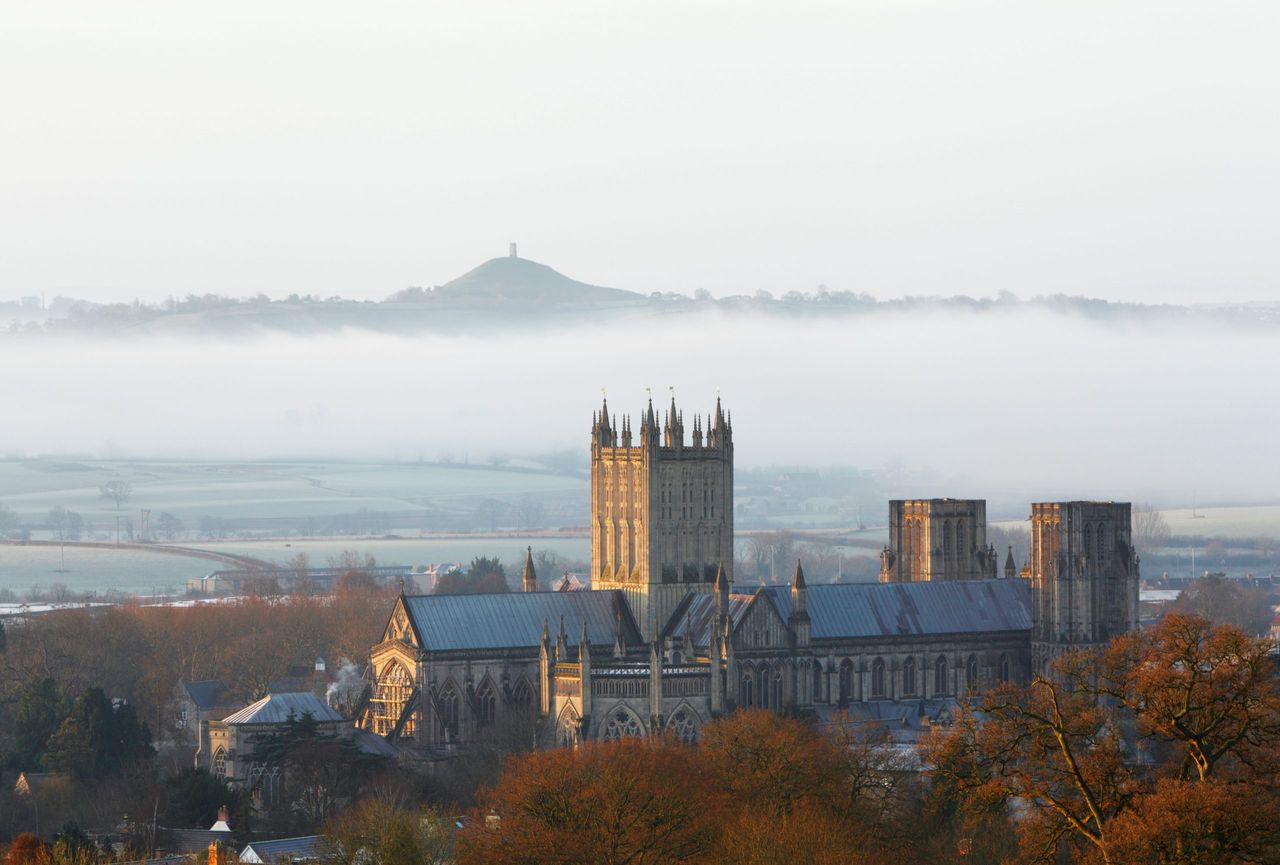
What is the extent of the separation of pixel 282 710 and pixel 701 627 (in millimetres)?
21287

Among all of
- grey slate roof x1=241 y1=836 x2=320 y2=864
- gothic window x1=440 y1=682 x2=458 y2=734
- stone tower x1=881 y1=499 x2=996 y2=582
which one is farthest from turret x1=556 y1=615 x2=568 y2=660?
stone tower x1=881 y1=499 x2=996 y2=582

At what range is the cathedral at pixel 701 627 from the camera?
134 metres

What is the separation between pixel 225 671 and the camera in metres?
187

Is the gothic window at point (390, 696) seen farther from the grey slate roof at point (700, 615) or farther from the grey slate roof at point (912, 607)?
the grey slate roof at point (912, 607)

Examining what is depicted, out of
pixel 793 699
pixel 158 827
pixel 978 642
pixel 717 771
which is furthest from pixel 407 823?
pixel 978 642

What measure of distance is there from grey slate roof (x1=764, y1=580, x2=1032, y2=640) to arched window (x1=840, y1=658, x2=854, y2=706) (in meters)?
1.34

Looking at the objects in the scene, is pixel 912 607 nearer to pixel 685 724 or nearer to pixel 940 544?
pixel 940 544

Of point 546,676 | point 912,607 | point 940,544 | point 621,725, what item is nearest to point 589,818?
point 621,725

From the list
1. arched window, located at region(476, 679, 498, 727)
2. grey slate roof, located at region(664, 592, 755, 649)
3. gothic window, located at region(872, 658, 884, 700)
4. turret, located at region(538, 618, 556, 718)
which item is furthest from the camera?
gothic window, located at region(872, 658, 884, 700)

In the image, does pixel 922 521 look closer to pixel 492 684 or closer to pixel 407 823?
pixel 492 684

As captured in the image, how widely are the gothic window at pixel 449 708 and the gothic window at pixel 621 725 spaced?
904 cm

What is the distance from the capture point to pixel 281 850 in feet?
355

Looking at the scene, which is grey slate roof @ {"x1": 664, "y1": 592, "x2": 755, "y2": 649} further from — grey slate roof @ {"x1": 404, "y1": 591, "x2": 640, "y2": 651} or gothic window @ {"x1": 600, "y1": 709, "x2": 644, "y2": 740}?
gothic window @ {"x1": 600, "y1": 709, "x2": 644, "y2": 740}

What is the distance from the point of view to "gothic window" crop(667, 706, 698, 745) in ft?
431
